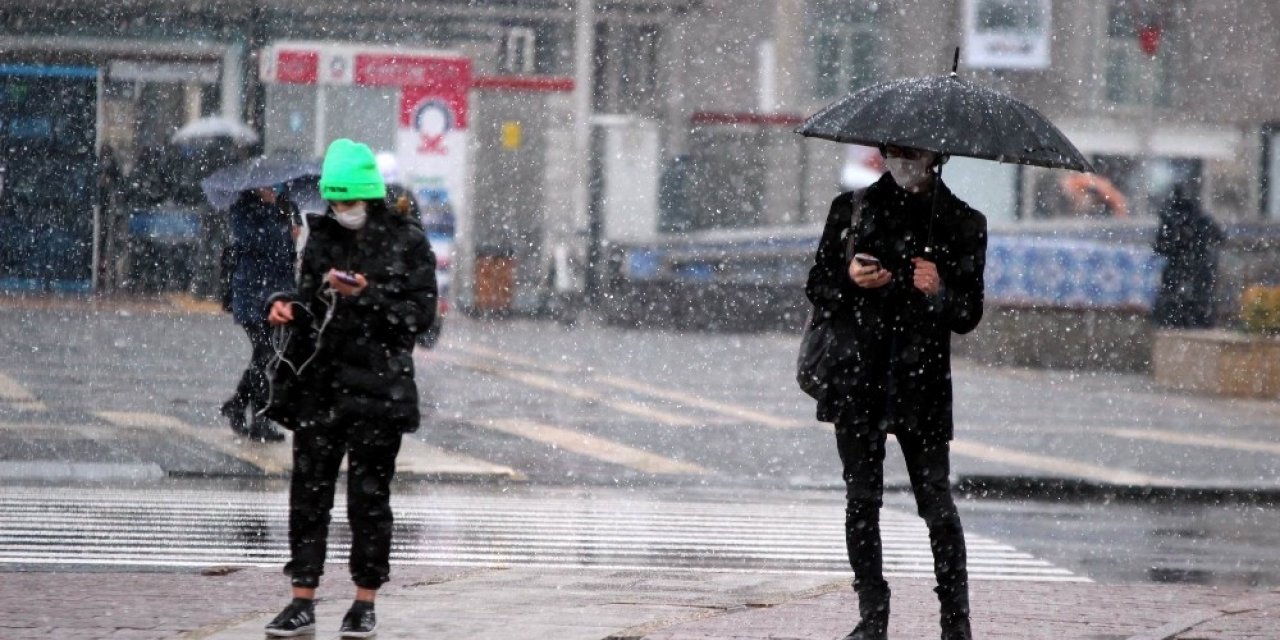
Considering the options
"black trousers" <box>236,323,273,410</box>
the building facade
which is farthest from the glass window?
"black trousers" <box>236,323,273,410</box>

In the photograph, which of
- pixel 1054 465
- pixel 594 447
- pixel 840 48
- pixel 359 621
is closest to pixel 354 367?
pixel 359 621

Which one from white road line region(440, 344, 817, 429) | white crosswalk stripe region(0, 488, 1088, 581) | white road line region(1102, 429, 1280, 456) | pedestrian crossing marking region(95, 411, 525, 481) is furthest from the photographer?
white road line region(440, 344, 817, 429)

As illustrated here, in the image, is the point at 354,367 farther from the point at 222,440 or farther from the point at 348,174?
the point at 222,440

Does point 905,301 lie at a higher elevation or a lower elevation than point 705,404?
higher

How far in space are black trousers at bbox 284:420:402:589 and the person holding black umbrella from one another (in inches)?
54.1

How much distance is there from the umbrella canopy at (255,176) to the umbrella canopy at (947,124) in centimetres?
689

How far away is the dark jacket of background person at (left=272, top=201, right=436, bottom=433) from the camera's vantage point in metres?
6.87

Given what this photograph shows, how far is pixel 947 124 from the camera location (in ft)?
21.4

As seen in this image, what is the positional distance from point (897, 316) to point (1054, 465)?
7.71m

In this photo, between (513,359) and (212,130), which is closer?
(513,359)

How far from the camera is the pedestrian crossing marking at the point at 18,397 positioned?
50.2 ft

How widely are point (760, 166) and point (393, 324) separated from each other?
31933mm

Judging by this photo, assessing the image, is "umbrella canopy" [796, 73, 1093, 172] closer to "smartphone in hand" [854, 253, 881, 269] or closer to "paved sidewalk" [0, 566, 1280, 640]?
"smartphone in hand" [854, 253, 881, 269]

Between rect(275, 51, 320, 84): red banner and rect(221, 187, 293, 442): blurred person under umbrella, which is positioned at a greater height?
rect(275, 51, 320, 84): red banner
